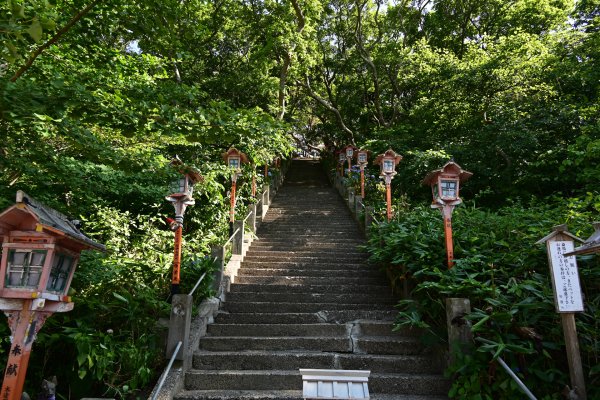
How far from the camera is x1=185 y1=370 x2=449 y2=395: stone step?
470 cm

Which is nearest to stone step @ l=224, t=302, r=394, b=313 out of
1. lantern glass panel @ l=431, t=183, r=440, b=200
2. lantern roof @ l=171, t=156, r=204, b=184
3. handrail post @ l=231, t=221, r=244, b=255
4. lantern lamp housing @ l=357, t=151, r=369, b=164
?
handrail post @ l=231, t=221, r=244, b=255

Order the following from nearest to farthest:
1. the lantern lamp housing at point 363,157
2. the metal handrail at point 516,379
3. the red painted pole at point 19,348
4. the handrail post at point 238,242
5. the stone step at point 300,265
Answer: the red painted pole at point 19,348, the metal handrail at point 516,379, the stone step at point 300,265, the handrail post at point 238,242, the lantern lamp housing at point 363,157

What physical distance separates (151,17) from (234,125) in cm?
195

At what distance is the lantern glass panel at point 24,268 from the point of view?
3.01 meters

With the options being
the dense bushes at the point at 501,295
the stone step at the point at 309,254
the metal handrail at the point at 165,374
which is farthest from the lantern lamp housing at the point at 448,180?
the metal handrail at the point at 165,374

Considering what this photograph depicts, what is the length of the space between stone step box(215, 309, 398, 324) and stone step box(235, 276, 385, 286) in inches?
44.4

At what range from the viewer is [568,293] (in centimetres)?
375

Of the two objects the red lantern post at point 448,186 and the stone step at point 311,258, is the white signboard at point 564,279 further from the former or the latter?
the stone step at point 311,258

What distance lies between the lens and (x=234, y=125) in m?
4.13

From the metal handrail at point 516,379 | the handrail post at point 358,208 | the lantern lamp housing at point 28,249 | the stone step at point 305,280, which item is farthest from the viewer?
the handrail post at point 358,208

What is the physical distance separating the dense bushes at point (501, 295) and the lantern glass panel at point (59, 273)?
4.01 metres

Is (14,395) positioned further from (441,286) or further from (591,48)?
(591,48)

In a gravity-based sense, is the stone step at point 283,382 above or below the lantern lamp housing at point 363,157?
below

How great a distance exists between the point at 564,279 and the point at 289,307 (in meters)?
4.19
